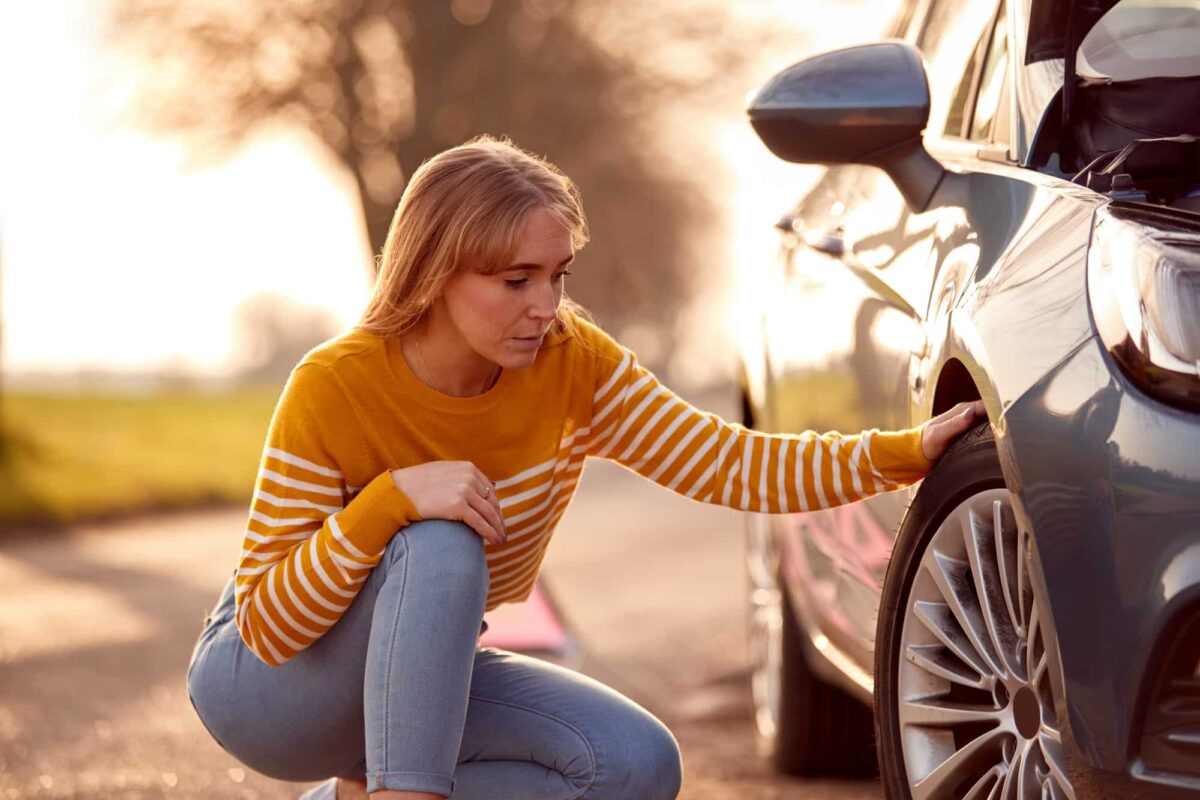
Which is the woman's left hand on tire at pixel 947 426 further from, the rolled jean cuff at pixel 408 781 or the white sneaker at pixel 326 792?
the white sneaker at pixel 326 792

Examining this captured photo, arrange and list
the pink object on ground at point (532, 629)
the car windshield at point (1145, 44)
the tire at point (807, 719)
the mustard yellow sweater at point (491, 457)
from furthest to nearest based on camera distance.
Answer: the pink object on ground at point (532, 629) < the tire at point (807, 719) < the car windshield at point (1145, 44) < the mustard yellow sweater at point (491, 457)

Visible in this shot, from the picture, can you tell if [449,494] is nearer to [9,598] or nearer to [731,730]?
[731,730]

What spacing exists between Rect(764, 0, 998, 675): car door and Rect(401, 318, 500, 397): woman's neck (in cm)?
70

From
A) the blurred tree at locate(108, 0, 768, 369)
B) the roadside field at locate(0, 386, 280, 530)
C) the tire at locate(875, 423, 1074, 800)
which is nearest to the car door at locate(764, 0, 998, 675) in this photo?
the tire at locate(875, 423, 1074, 800)

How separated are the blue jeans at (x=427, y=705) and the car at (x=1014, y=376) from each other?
468 millimetres

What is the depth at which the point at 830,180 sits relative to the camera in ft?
12.9

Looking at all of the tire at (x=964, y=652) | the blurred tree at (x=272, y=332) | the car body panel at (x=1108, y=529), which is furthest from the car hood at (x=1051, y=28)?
the blurred tree at (x=272, y=332)

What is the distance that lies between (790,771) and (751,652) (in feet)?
2.22

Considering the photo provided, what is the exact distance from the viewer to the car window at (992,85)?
3.02 m

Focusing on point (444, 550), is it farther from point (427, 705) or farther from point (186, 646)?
point (186, 646)

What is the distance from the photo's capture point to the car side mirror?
296cm

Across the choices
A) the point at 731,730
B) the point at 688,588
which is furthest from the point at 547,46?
the point at 731,730

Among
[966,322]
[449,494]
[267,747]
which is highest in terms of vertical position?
[966,322]

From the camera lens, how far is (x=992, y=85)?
3.09 metres
